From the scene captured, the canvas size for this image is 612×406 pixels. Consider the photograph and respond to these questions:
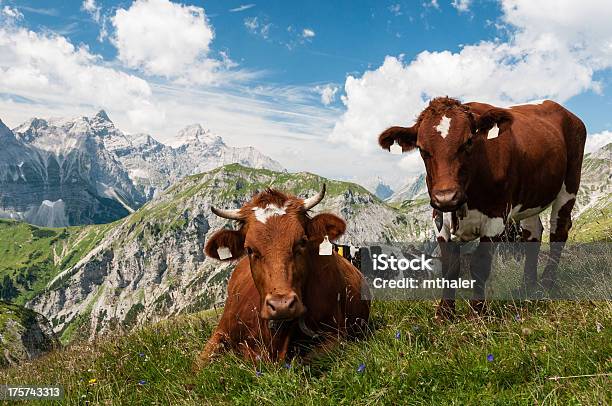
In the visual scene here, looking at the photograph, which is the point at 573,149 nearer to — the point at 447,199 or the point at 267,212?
the point at 447,199

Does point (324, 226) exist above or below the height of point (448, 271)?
above

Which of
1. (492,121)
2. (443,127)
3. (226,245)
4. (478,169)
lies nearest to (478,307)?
(478,169)

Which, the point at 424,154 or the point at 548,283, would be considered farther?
the point at 548,283

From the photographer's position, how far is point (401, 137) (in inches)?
321

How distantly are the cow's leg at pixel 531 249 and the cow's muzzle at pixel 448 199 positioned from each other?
249cm

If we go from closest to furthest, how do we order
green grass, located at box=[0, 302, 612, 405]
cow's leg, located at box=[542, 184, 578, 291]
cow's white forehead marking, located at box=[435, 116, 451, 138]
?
green grass, located at box=[0, 302, 612, 405] < cow's white forehead marking, located at box=[435, 116, 451, 138] < cow's leg, located at box=[542, 184, 578, 291]

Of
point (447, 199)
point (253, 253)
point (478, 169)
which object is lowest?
point (253, 253)

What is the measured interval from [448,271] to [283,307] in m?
3.42

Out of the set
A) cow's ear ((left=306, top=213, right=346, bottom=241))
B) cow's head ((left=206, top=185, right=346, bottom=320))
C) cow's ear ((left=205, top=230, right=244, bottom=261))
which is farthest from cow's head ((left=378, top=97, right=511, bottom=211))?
cow's ear ((left=205, top=230, right=244, bottom=261))

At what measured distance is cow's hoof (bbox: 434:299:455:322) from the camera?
717 cm

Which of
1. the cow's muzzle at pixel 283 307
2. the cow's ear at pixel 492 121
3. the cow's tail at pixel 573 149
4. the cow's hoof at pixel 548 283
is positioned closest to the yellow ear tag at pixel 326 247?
the cow's muzzle at pixel 283 307

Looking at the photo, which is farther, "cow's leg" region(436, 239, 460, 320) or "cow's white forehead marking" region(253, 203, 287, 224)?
"cow's leg" region(436, 239, 460, 320)

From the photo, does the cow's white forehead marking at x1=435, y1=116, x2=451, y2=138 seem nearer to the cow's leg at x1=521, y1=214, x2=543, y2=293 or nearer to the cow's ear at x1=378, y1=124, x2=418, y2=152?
the cow's ear at x1=378, y1=124, x2=418, y2=152

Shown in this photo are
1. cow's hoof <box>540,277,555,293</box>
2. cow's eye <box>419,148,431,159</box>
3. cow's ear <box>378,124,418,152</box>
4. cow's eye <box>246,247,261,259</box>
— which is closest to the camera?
cow's eye <box>246,247,261,259</box>
